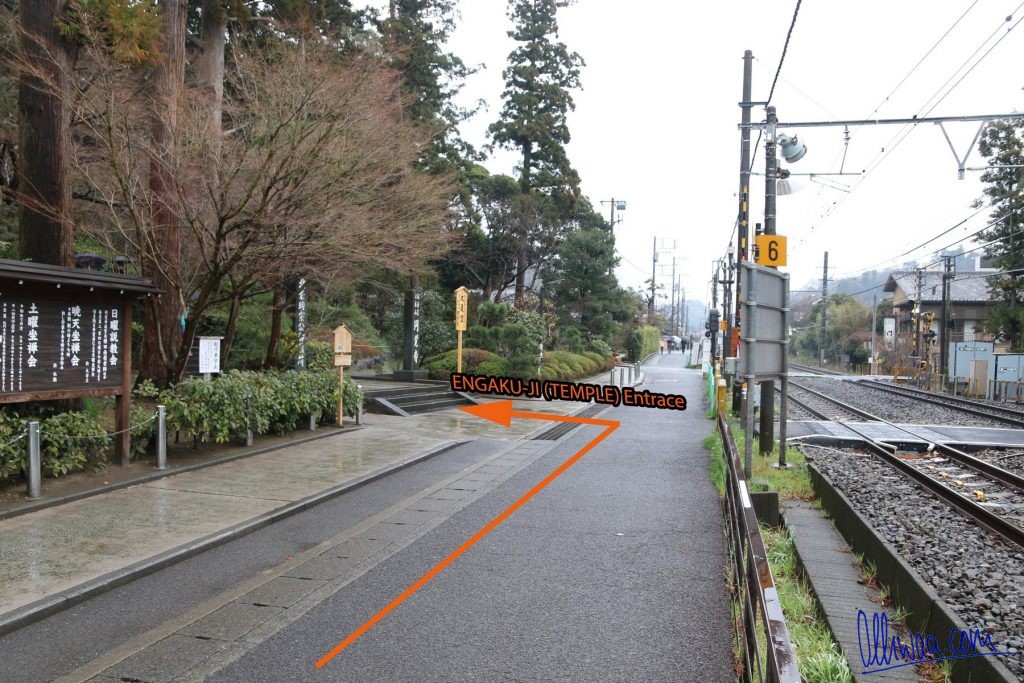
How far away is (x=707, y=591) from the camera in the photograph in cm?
612

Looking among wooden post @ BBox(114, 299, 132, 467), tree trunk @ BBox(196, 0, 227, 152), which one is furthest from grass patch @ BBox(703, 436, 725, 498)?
tree trunk @ BBox(196, 0, 227, 152)

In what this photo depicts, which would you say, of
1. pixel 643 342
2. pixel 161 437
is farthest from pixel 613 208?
pixel 161 437

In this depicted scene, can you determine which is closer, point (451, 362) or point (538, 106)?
point (451, 362)

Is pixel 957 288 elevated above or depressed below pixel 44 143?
above

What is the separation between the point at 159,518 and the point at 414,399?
12.6m

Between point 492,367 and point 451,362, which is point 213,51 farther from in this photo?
point 492,367

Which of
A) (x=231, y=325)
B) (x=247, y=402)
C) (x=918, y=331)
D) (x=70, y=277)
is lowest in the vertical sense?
(x=247, y=402)

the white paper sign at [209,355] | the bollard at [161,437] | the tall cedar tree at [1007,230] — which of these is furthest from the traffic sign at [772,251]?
the tall cedar tree at [1007,230]

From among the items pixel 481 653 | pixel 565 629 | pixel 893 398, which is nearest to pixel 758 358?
pixel 565 629

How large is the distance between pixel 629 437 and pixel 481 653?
11.8 m

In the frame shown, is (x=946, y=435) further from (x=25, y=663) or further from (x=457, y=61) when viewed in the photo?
(x=457, y=61)

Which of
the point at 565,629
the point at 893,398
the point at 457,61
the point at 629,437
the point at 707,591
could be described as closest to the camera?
the point at 565,629

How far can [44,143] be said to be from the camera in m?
10.4

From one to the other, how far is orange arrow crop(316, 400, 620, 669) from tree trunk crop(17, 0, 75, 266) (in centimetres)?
723
